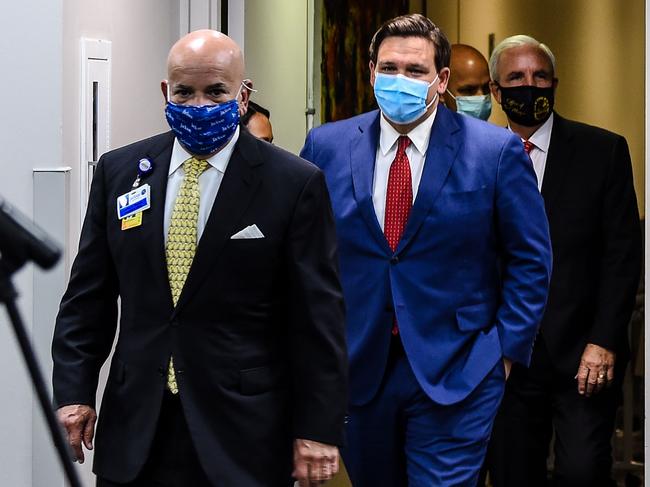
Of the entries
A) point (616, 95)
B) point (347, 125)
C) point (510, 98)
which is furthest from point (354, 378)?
point (616, 95)

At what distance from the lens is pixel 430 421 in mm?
3996

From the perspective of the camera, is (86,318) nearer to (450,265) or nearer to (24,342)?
(450,265)

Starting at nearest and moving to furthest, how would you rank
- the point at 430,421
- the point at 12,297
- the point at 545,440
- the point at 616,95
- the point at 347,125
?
the point at 12,297 → the point at 430,421 → the point at 347,125 → the point at 545,440 → the point at 616,95

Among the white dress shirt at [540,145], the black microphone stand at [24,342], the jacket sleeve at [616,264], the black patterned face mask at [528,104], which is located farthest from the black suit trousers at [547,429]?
the black microphone stand at [24,342]

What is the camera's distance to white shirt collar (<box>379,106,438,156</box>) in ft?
13.6

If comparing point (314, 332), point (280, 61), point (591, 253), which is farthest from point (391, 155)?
point (280, 61)

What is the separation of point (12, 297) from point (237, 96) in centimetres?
174

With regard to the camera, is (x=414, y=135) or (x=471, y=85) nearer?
(x=414, y=135)

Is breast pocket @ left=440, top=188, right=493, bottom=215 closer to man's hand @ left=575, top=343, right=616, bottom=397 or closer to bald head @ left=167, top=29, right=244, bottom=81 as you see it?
bald head @ left=167, top=29, right=244, bottom=81

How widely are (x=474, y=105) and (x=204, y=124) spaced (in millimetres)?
2434

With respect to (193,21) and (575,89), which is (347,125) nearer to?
(193,21)

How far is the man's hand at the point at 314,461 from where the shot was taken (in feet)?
10.8

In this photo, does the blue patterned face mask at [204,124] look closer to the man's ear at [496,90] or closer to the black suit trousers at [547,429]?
the black suit trousers at [547,429]

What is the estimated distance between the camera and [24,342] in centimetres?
172
